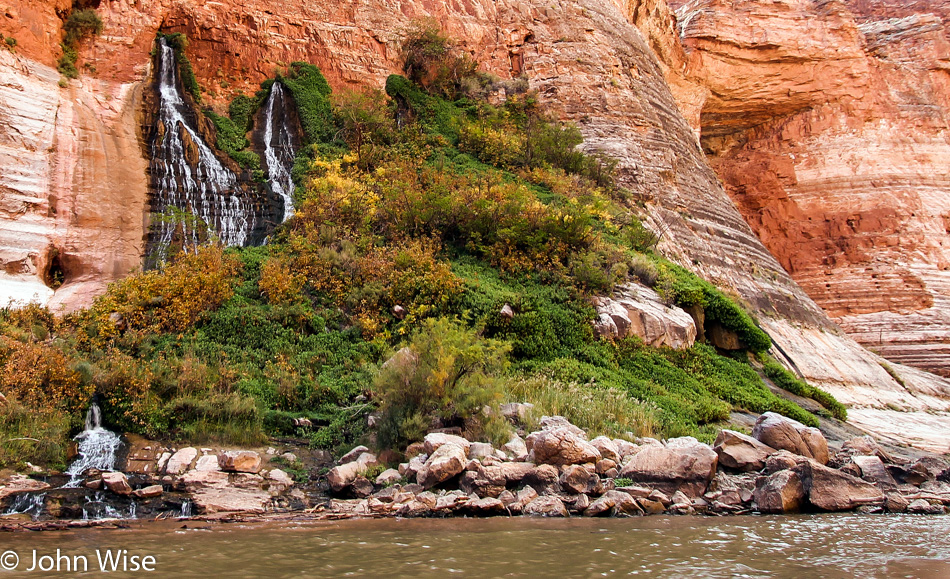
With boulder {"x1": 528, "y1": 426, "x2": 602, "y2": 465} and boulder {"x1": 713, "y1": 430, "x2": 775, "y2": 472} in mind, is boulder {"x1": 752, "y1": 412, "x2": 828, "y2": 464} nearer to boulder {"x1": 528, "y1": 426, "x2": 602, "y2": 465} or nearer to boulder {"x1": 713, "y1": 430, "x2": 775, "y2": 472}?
boulder {"x1": 713, "y1": 430, "x2": 775, "y2": 472}

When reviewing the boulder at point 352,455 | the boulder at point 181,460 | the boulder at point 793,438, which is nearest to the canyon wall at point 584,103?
the boulder at point 793,438

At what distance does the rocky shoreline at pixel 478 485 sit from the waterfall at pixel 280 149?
389 inches

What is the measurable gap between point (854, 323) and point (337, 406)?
2535 cm

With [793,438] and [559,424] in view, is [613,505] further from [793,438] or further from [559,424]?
[793,438]

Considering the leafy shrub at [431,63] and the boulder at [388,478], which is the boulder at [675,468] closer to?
the boulder at [388,478]

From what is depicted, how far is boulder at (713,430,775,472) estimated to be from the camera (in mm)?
9328

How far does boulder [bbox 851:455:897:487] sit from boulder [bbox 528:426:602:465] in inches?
162

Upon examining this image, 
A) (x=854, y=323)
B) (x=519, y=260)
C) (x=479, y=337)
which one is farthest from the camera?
(x=854, y=323)

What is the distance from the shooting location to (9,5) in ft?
56.0

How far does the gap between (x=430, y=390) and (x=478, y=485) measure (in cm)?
211

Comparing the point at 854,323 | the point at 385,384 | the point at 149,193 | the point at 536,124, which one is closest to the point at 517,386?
the point at 385,384

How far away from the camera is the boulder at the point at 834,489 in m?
8.39

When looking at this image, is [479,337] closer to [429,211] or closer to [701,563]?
[429,211]

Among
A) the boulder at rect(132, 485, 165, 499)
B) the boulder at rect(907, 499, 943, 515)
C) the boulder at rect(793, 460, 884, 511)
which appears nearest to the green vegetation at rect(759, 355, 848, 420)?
the boulder at rect(907, 499, 943, 515)
